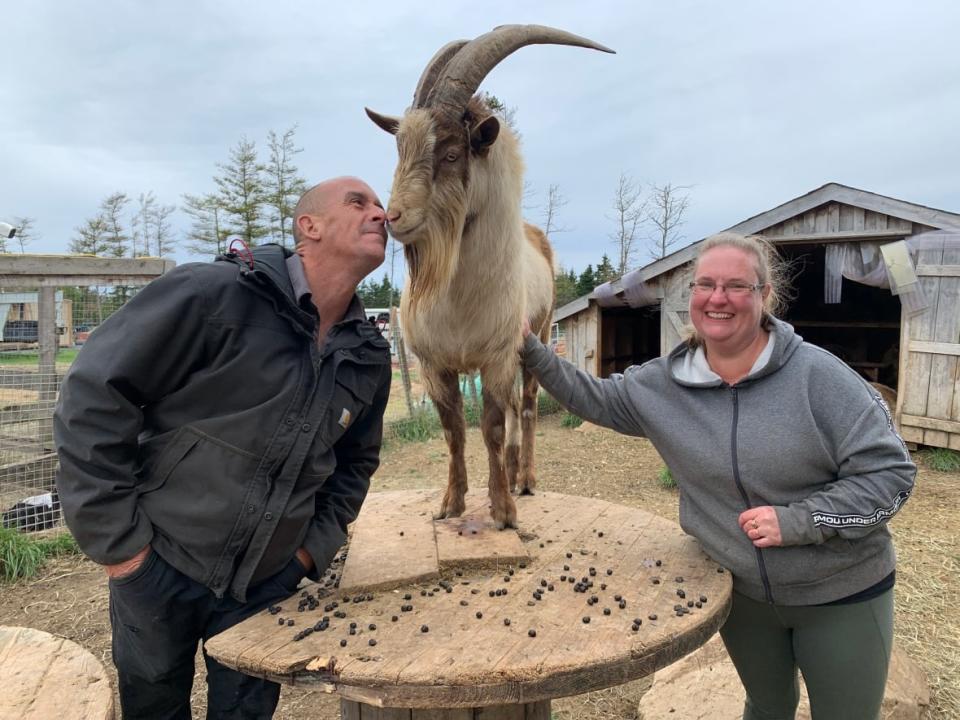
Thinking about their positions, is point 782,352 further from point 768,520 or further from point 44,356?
point 44,356

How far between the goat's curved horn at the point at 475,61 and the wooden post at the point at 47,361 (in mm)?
4717

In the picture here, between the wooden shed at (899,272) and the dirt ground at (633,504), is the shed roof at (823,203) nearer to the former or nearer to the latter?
the wooden shed at (899,272)

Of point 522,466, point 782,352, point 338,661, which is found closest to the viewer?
point 338,661

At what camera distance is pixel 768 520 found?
1.87 m

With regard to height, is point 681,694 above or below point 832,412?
below

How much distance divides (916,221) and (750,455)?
7.41 meters

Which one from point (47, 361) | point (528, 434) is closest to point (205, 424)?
point (528, 434)

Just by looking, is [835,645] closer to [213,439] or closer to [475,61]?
[213,439]

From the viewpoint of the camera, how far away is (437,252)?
7.97 feet

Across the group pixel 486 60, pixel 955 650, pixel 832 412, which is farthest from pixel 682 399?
pixel 955 650

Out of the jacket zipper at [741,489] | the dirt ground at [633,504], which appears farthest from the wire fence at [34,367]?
the jacket zipper at [741,489]

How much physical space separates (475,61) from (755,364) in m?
1.57

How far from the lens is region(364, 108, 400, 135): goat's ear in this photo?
2.66 meters

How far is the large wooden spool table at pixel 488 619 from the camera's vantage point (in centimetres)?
154
